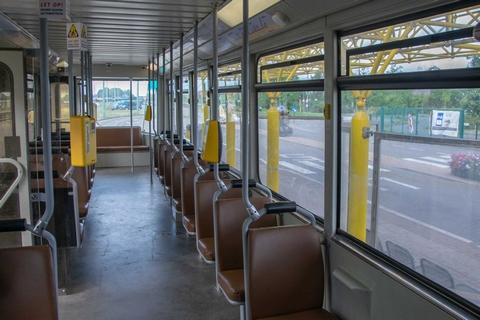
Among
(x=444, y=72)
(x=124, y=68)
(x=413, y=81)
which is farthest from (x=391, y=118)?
(x=124, y=68)

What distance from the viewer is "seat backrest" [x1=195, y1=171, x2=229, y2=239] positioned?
13.0 feet

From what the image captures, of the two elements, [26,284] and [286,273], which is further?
[286,273]

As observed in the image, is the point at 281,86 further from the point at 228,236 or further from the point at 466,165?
the point at 466,165

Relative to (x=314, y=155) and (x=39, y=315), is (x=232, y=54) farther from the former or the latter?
(x=39, y=315)

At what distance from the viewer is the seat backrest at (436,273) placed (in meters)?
2.04

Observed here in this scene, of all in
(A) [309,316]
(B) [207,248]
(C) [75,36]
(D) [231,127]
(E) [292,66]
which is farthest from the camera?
(D) [231,127]

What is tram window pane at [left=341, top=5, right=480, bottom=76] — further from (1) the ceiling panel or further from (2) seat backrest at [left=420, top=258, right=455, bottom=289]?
(1) the ceiling panel

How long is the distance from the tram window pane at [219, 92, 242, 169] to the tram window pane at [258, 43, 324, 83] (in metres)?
1.26

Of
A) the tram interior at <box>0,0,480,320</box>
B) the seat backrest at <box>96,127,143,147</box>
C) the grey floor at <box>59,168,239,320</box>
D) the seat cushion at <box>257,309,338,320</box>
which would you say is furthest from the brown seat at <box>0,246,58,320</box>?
the seat backrest at <box>96,127,143,147</box>

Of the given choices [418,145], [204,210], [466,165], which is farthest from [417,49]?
[204,210]

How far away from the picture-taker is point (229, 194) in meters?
3.96

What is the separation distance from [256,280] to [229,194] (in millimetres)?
1337

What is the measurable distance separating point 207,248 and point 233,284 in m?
0.73

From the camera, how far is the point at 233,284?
120 inches
